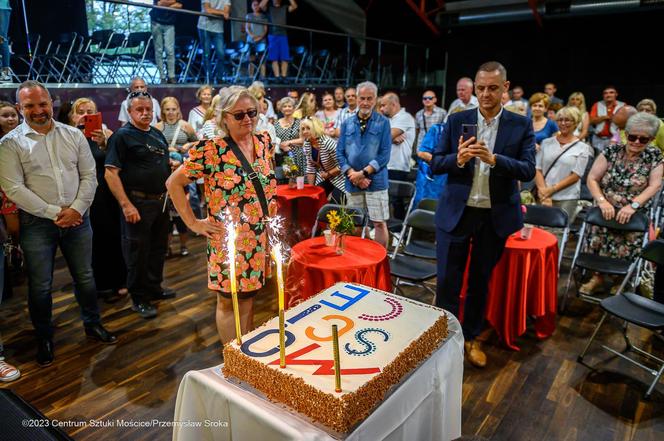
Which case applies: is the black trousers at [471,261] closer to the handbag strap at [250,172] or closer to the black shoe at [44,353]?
the handbag strap at [250,172]

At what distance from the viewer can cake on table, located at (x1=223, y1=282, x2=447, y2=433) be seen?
47.6 inches

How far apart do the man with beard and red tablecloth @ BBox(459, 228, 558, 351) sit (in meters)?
2.60

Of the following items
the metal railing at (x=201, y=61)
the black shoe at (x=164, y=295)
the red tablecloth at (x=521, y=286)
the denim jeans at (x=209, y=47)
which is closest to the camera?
the red tablecloth at (x=521, y=286)

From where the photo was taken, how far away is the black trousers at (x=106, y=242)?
3691 millimetres

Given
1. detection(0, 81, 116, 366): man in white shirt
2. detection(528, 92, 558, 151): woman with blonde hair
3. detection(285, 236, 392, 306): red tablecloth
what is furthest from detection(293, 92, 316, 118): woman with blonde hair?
detection(0, 81, 116, 366): man in white shirt

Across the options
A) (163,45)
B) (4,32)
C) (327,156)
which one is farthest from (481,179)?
(163,45)

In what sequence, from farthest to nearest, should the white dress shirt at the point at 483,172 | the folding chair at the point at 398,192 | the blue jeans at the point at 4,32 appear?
the blue jeans at the point at 4,32 → the folding chair at the point at 398,192 → the white dress shirt at the point at 483,172

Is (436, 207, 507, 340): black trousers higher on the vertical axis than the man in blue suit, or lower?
lower

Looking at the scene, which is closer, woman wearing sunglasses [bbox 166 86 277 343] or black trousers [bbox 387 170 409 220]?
woman wearing sunglasses [bbox 166 86 277 343]

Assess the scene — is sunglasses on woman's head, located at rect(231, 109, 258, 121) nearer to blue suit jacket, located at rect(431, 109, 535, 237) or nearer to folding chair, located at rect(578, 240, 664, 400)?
blue suit jacket, located at rect(431, 109, 535, 237)

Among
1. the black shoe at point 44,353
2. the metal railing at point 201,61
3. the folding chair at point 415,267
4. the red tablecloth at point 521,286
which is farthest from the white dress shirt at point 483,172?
the metal railing at point 201,61

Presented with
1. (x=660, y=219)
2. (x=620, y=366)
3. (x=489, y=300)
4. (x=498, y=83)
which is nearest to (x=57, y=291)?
(x=489, y=300)

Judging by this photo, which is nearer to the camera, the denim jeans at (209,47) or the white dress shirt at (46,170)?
the white dress shirt at (46,170)

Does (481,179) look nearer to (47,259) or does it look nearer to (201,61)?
(47,259)
